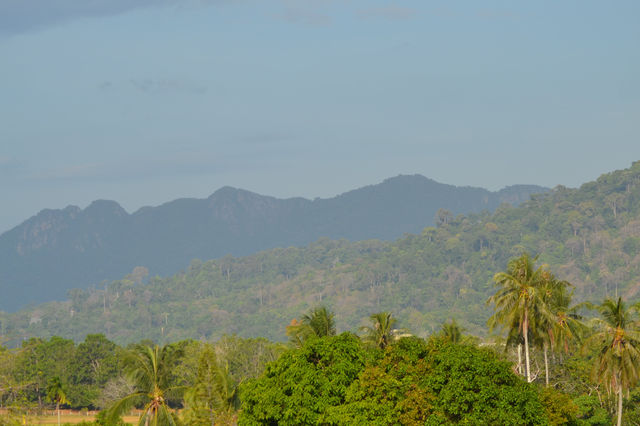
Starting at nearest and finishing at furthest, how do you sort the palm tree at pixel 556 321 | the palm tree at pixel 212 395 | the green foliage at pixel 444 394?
the green foliage at pixel 444 394 → the palm tree at pixel 212 395 → the palm tree at pixel 556 321

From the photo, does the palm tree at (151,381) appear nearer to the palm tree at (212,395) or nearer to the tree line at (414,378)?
the tree line at (414,378)

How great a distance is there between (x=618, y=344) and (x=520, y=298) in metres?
10.4

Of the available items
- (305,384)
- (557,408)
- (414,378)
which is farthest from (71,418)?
(414,378)

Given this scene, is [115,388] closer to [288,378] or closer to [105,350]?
[105,350]

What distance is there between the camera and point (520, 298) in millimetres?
66375

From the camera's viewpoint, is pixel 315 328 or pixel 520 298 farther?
pixel 315 328

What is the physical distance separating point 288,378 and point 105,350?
11892 centimetres

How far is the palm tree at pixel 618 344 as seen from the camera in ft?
Answer: 186

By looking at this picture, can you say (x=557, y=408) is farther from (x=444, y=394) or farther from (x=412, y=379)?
(x=444, y=394)

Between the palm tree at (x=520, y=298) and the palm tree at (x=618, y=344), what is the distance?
8.46 m

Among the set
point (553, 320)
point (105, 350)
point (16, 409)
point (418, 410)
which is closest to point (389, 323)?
point (553, 320)

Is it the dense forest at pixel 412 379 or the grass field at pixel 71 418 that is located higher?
the dense forest at pixel 412 379

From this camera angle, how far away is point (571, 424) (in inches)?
2127

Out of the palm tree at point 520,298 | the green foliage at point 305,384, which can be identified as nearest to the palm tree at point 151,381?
the green foliage at point 305,384
